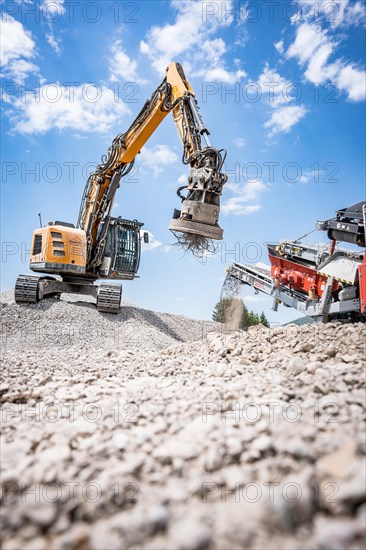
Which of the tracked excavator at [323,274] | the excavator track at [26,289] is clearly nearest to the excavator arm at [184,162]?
the excavator track at [26,289]

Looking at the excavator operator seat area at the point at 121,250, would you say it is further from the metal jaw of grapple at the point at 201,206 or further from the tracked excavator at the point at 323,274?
the metal jaw of grapple at the point at 201,206

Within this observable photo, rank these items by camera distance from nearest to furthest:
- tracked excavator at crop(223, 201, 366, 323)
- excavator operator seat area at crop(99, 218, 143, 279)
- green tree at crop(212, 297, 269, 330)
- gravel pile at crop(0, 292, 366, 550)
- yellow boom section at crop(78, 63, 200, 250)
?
gravel pile at crop(0, 292, 366, 550) < tracked excavator at crop(223, 201, 366, 323) < yellow boom section at crop(78, 63, 200, 250) < green tree at crop(212, 297, 269, 330) < excavator operator seat area at crop(99, 218, 143, 279)

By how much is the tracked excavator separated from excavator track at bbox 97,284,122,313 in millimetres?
3714

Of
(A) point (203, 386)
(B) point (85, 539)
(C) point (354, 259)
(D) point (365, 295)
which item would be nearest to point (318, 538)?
(B) point (85, 539)

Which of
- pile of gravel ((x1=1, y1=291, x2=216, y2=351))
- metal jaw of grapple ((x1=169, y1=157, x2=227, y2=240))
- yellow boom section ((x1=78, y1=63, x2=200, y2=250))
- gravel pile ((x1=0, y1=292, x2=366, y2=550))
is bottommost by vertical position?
gravel pile ((x1=0, y1=292, x2=366, y2=550))

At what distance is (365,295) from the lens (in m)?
5.73

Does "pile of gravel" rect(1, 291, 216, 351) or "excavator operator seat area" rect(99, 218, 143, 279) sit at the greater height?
"excavator operator seat area" rect(99, 218, 143, 279)

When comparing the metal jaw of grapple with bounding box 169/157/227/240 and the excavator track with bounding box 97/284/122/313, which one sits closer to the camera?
the metal jaw of grapple with bounding box 169/157/227/240

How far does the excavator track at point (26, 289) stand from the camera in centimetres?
1027

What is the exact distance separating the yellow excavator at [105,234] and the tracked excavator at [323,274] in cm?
333

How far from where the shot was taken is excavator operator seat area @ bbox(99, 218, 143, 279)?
36.1ft

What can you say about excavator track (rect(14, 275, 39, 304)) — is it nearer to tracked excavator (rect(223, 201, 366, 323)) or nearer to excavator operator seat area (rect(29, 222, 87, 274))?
excavator operator seat area (rect(29, 222, 87, 274))

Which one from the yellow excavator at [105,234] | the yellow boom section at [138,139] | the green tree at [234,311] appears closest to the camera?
the yellow boom section at [138,139]

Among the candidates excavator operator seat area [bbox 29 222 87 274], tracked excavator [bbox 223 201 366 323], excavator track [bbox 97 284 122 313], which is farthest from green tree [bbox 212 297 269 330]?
excavator operator seat area [bbox 29 222 87 274]
